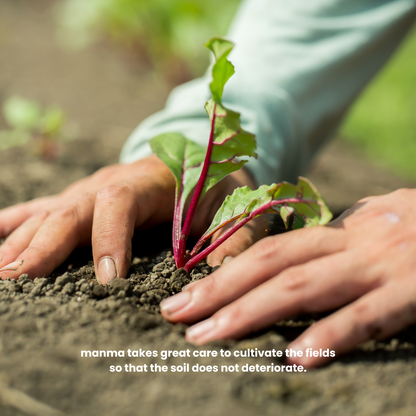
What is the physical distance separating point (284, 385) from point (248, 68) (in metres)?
1.71

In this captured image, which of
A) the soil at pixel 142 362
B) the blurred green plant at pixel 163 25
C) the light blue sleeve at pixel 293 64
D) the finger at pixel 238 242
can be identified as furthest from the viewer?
the blurred green plant at pixel 163 25

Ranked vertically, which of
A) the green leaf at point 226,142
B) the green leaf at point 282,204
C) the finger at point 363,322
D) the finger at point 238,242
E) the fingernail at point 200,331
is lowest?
the finger at point 363,322

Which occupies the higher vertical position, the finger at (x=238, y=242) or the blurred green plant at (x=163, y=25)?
the blurred green plant at (x=163, y=25)

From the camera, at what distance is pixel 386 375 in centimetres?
90

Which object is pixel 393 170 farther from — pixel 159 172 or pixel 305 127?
pixel 159 172

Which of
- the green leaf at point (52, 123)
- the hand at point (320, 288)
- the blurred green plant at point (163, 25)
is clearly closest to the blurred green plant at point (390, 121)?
the blurred green plant at point (163, 25)

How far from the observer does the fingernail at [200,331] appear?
3.14 ft

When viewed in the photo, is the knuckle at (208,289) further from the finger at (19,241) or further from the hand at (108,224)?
the finger at (19,241)

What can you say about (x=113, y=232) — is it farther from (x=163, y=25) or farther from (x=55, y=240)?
(x=163, y=25)

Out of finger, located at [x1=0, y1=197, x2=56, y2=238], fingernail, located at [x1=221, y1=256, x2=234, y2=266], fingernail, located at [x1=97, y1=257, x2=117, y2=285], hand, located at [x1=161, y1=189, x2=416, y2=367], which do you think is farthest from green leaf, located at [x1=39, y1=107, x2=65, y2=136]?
hand, located at [x1=161, y1=189, x2=416, y2=367]

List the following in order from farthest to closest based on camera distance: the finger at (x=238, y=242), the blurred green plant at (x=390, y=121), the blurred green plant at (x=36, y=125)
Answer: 1. the blurred green plant at (x=390, y=121)
2. the blurred green plant at (x=36, y=125)
3. the finger at (x=238, y=242)

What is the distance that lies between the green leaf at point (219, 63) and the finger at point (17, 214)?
3.36 feet

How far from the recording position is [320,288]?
3.15ft

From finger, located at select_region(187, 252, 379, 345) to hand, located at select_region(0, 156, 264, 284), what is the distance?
0.29 metres
